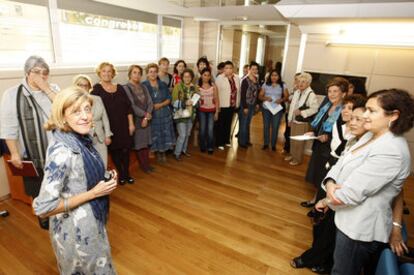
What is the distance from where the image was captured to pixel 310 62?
4.53 meters

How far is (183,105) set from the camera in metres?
3.97

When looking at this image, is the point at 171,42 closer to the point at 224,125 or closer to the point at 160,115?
the point at 224,125

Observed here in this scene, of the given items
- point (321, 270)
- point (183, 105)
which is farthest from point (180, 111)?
point (321, 270)

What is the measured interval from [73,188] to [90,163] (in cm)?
13

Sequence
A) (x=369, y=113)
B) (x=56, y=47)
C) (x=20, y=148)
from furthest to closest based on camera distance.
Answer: (x=56, y=47), (x=20, y=148), (x=369, y=113)

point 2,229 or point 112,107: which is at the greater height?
point 112,107

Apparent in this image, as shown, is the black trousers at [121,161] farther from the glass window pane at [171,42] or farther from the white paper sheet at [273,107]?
the glass window pane at [171,42]

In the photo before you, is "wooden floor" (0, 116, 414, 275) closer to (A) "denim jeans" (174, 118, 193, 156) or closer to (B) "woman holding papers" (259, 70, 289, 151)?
(A) "denim jeans" (174, 118, 193, 156)

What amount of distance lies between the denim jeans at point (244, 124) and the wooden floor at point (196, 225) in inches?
41.9

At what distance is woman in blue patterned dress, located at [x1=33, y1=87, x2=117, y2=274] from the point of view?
108 cm

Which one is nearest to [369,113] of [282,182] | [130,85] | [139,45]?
[282,182]

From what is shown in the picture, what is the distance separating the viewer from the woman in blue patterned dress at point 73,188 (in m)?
1.08

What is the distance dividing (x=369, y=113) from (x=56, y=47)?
3625 millimetres

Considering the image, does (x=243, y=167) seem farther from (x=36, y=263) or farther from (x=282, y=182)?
(x=36, y=263)
